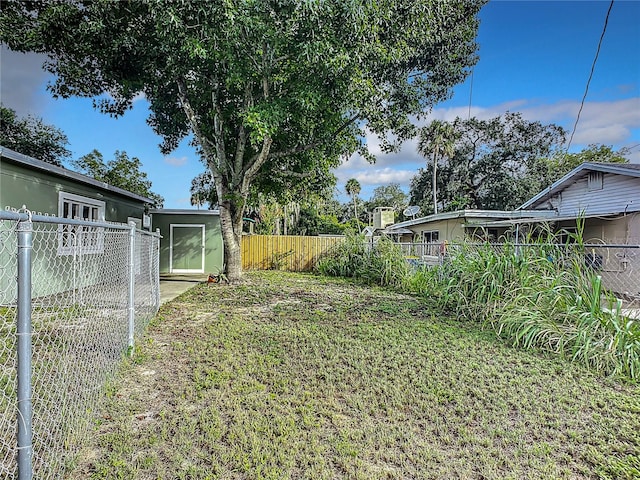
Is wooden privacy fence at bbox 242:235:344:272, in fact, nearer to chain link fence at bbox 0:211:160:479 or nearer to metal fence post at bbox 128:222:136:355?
chain link fence at bbox 0:211:160:479

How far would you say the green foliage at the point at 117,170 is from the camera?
69.5ft

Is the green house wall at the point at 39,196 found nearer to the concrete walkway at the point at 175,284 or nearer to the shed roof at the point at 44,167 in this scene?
the shed roof at the point at 44,167

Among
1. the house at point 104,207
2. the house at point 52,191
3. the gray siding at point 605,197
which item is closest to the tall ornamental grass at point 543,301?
the gray siding at point 605,197

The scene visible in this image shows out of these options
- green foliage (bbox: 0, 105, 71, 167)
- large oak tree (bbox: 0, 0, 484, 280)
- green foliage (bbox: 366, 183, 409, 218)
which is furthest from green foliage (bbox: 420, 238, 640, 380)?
green foliage (bbox: 366, 183, 409, 218)

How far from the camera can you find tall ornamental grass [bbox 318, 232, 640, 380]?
401 centimetres

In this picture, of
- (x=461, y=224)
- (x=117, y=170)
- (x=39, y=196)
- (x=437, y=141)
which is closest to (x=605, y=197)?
(x=461, y=224)

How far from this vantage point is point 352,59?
23.8 feet

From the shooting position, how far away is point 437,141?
26.3 m

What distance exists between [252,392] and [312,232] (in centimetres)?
2863

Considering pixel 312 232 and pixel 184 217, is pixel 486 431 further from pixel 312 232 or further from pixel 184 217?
pixel 312 232

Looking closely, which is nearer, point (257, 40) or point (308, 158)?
point (257, 40)

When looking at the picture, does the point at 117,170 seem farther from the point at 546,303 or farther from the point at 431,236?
the point at 546,303

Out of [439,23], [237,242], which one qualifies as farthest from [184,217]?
[439,23]

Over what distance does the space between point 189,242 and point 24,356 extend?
42.1 ft
